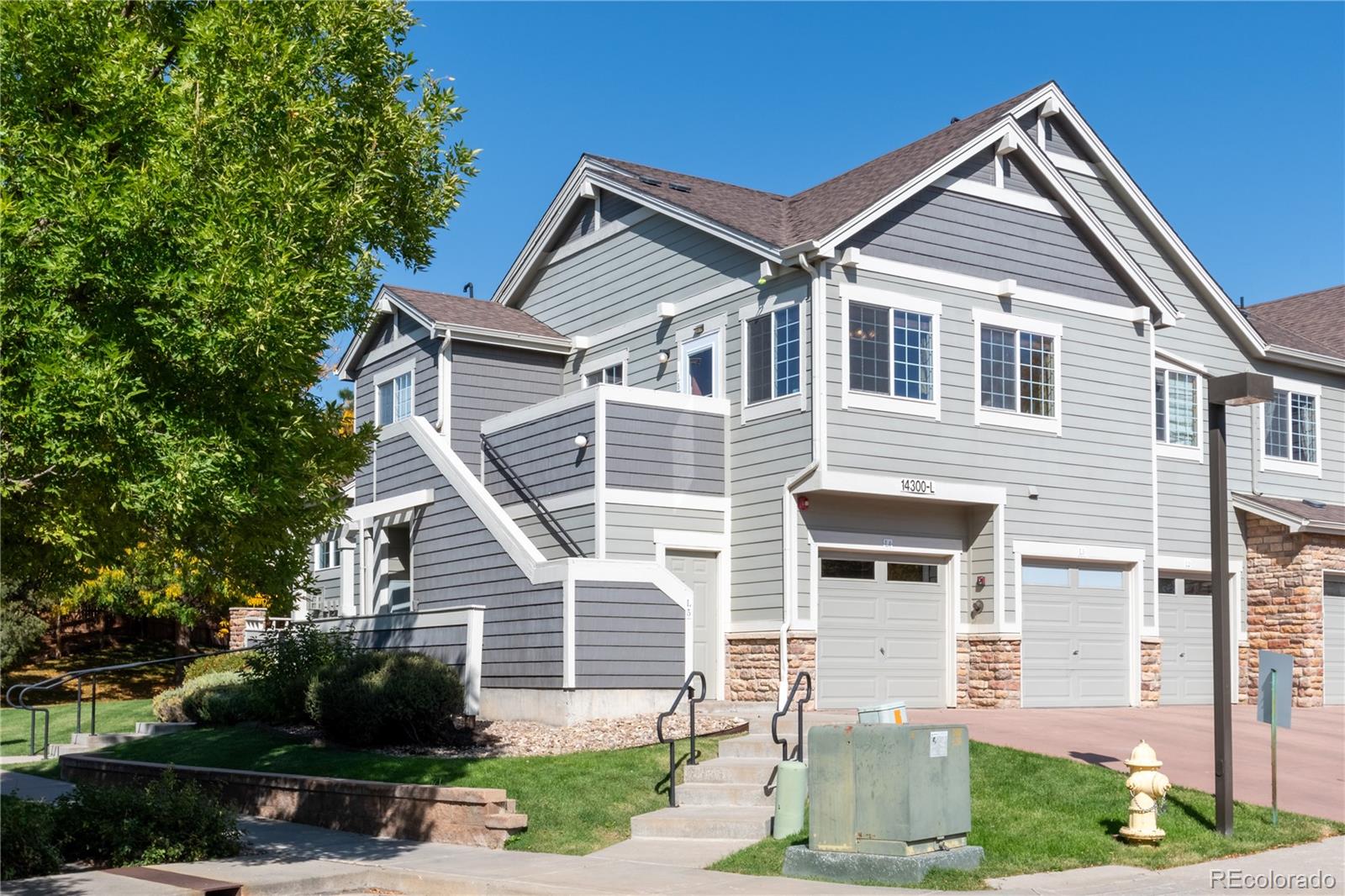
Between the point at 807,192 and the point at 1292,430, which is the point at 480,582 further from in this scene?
the point at 1292,430

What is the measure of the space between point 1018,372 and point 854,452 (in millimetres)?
3649

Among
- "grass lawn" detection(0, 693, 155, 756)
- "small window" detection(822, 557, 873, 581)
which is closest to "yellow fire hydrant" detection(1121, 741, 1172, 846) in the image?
"small window" detection(822, 557, 873, 581)

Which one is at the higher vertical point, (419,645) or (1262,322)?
(1262,322)

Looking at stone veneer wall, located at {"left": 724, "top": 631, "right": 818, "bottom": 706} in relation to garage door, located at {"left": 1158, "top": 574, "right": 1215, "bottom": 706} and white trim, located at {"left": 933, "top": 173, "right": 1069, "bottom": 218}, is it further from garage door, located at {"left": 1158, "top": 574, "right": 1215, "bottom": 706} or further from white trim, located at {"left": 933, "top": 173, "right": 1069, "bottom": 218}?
garage door, located at {"left": 1158, "top": 574, "right": 1215, "bottom": 706}

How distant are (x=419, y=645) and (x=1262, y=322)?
58.7ft

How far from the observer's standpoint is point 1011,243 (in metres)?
21.6

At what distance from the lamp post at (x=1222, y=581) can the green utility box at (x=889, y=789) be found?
253cm

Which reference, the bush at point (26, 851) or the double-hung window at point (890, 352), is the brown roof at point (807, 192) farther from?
the bush at point (26, 851)

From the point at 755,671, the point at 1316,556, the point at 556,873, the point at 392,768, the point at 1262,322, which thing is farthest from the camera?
the point at 1262,322

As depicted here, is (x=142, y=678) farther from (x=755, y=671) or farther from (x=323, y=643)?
(x=755, y=671)

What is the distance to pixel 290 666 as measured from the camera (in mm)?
19641

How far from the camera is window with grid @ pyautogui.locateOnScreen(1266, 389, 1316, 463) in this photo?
25844mm

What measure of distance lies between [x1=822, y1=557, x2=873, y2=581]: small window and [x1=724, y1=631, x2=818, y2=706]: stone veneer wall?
1.14 metres

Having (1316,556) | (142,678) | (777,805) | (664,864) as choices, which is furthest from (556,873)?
(142,678)
